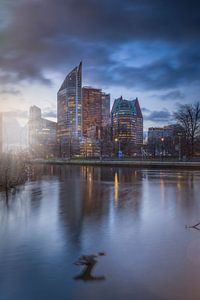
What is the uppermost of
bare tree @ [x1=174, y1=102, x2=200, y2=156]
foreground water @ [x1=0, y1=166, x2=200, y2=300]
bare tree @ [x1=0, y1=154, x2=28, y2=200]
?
bare tree @ [x1=174, y1=102, x2=200, y2=156]

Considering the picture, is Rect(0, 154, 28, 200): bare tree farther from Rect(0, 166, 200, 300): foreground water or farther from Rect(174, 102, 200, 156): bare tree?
Rect(174, 102, 200, 156): bare tree

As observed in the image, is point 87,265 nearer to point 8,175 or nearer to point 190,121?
point 8,175

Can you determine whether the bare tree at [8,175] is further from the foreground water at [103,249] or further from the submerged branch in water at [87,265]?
the submerged branch in water at [87,265]

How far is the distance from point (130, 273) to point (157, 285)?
2.56ft

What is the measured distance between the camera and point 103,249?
9453 mm

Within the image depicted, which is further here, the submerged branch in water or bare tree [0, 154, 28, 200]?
bare tree [0, 154, 28, 200]

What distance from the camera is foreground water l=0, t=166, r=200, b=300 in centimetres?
686

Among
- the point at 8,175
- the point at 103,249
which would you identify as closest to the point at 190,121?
the point at 8,175

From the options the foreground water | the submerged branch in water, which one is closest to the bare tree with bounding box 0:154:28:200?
the foreground water

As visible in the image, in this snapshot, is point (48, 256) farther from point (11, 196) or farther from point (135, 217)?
point (11, 196)

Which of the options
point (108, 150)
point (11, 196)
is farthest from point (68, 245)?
point (108, 150)

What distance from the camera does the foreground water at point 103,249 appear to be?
6855 mm

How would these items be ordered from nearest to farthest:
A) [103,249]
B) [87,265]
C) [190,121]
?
[87,265] < [103,249] < [190,121]

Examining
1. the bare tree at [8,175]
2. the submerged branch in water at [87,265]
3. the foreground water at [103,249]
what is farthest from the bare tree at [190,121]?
the submerged branch in water at [87,265]
